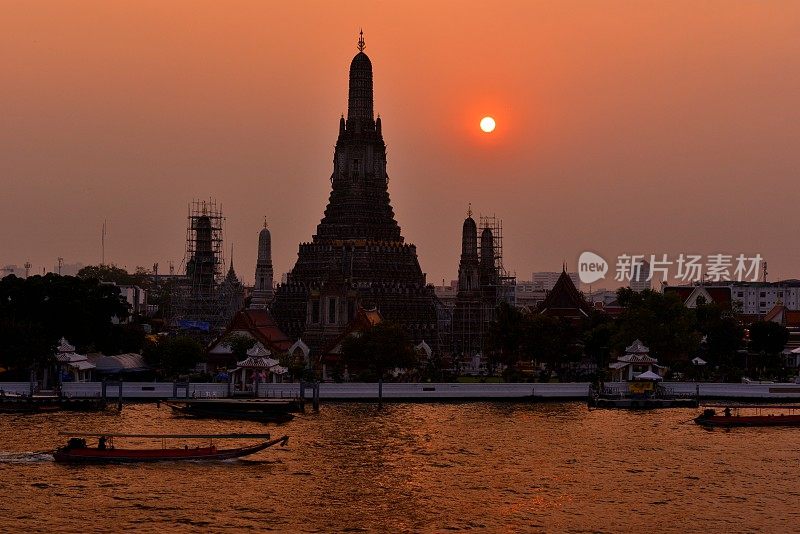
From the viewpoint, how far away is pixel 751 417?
95.1 m

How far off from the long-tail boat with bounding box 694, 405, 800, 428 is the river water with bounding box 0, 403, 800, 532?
129cm

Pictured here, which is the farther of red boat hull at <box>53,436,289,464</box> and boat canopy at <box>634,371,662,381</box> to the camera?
boat canopy at <box>634,371,662,381</box>

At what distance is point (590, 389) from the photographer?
350 feet

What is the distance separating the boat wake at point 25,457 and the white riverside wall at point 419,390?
28.8 meters

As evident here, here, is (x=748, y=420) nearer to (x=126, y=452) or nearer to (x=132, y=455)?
(x=132, y=455)

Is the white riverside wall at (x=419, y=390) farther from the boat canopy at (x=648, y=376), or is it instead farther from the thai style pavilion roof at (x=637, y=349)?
the thai style pavilion roof at (x=637, y=349)

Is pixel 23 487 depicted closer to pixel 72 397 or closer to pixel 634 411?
pixel 72 397

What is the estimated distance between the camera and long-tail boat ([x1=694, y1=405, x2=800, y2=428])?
93688 millimetres

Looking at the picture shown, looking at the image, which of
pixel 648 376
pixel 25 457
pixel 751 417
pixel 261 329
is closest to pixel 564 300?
pixel 261 329

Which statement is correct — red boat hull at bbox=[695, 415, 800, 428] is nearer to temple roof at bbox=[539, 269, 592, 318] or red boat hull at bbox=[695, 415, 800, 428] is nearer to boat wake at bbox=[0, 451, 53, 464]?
boat wake at bbox=[0, 451, 53, 464]

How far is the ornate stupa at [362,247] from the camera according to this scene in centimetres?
15575

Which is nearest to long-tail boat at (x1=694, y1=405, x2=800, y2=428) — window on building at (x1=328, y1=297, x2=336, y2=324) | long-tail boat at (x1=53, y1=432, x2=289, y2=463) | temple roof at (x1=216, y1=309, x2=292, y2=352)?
long-tail boat at (x1=53, y1=432, x2=289, y2=463)

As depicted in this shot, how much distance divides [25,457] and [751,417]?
154 feet

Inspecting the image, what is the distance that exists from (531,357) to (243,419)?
1530 inches
